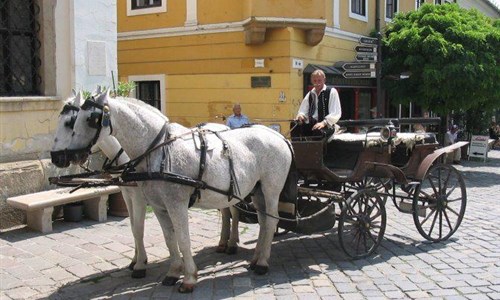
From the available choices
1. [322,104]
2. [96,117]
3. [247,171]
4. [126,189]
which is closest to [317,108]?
[322,104]

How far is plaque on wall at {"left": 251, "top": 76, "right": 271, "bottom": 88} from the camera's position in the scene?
1354 centimetres

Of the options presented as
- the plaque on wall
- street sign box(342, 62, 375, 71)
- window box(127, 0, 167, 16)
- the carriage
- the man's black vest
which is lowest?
the carriage

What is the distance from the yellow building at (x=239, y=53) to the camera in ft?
43.3

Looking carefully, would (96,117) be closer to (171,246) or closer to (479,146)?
(171,246)

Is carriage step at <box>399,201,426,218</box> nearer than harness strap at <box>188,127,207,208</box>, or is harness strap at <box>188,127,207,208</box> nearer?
harness strap at <box>188,127,207,208</box>

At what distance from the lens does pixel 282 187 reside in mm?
5934

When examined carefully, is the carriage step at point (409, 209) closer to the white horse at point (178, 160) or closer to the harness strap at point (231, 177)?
the white horse at point (178, 160)

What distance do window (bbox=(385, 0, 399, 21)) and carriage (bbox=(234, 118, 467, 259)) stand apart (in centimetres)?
1100

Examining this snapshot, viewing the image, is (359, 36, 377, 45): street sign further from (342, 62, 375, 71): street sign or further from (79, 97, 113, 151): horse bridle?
(79, 97, 113, 151): horse bridle

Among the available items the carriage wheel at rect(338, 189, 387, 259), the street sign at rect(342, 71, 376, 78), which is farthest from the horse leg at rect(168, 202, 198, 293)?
the street sign at rect(342, 71, 376, 78)

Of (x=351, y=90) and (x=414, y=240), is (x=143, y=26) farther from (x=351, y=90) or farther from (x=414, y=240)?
(x=414, y=240)

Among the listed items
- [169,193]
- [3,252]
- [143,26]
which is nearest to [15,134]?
[3,252]

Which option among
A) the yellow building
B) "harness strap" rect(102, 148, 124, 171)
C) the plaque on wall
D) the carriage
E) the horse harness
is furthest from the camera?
the plaque on wall

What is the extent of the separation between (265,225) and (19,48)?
4486 mm
